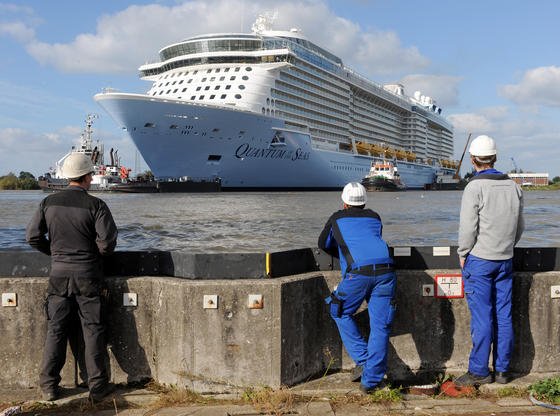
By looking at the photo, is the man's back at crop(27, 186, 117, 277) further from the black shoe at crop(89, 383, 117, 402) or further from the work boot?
the work boot

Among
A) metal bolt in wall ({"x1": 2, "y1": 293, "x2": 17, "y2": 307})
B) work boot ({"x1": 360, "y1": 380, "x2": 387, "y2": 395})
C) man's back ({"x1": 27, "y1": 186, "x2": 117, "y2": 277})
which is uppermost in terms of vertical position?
man's back ({"x1": 27, "y1": 186, "x2": 117, "y2": 277})

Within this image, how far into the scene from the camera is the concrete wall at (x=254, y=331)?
372 centimetres

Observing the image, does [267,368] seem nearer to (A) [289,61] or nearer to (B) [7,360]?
(B) [7,360]

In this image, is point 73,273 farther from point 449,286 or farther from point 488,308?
point 488,308

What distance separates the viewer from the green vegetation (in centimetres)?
352

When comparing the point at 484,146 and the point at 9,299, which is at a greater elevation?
the point at 484,146

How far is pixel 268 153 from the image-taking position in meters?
51.7

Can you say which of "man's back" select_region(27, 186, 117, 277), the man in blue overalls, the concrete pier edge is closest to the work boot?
the man in blue overalls

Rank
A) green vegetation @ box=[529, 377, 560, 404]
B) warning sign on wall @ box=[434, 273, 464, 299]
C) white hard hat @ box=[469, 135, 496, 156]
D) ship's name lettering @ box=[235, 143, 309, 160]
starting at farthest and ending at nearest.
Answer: ship's name lettering @ box=[235, 143, 309, 160] < warning sign on wall @ box=[434, 273, 464, 299] < white hard hat @ box=[469, 135, 496, 156] < green vegetation @ box=[529, 377, 560, 404]

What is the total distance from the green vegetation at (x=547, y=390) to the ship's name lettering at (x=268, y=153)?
46.3 metres

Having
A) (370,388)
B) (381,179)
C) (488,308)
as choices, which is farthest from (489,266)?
(381,179)

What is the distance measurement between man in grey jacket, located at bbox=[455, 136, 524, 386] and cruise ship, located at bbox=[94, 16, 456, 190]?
143 feet

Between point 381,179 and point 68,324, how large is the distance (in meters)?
62.1

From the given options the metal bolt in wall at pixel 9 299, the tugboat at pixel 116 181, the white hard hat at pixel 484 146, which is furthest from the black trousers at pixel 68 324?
the tugboat at pixel 116 181
